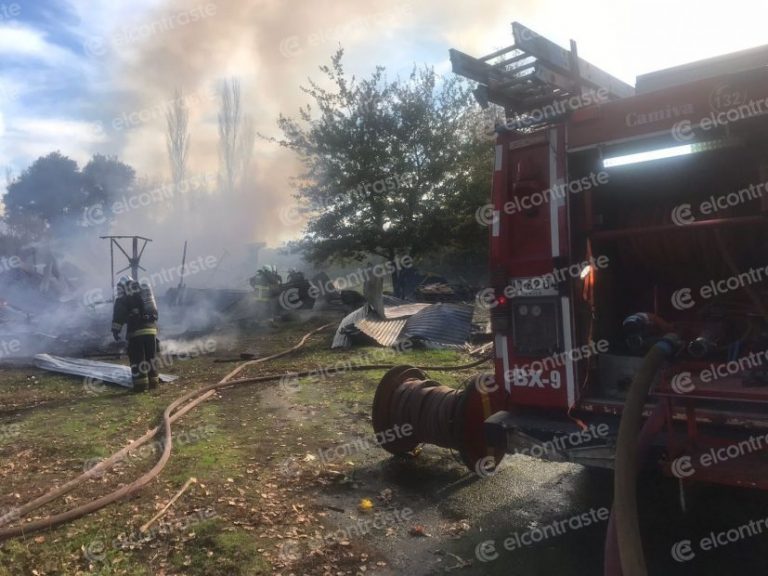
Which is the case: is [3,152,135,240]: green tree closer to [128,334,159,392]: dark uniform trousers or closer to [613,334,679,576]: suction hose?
[128,334,159,392]: dark uniform trousers

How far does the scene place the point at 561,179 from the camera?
3979 mm

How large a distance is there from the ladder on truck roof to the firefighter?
23.1 ft

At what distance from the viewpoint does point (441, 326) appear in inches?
506

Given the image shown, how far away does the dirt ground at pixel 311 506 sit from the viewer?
3.77 meters

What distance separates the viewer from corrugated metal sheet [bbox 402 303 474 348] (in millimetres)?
12523

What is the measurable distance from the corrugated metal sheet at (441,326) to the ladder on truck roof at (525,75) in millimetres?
8240

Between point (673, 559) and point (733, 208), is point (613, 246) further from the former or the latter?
point (673, 559)

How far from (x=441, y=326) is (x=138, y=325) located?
20.9ft

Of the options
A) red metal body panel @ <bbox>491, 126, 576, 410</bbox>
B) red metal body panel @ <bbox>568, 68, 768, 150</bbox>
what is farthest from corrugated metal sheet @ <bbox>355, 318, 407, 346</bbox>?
red metal body panel @ <bbox>568, 68, 768, 150</bbox>

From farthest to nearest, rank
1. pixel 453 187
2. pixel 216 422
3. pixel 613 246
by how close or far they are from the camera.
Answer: pixel 453 187, pixel 216 422, pixel 613 246

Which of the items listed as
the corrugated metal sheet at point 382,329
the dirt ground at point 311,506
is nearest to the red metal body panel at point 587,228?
the dirt ground at point 311,506

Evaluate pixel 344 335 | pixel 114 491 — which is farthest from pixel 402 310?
pixel 114 491

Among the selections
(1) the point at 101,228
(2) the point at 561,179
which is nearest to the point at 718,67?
(2) the point at 561,179

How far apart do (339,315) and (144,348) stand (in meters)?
9.97
